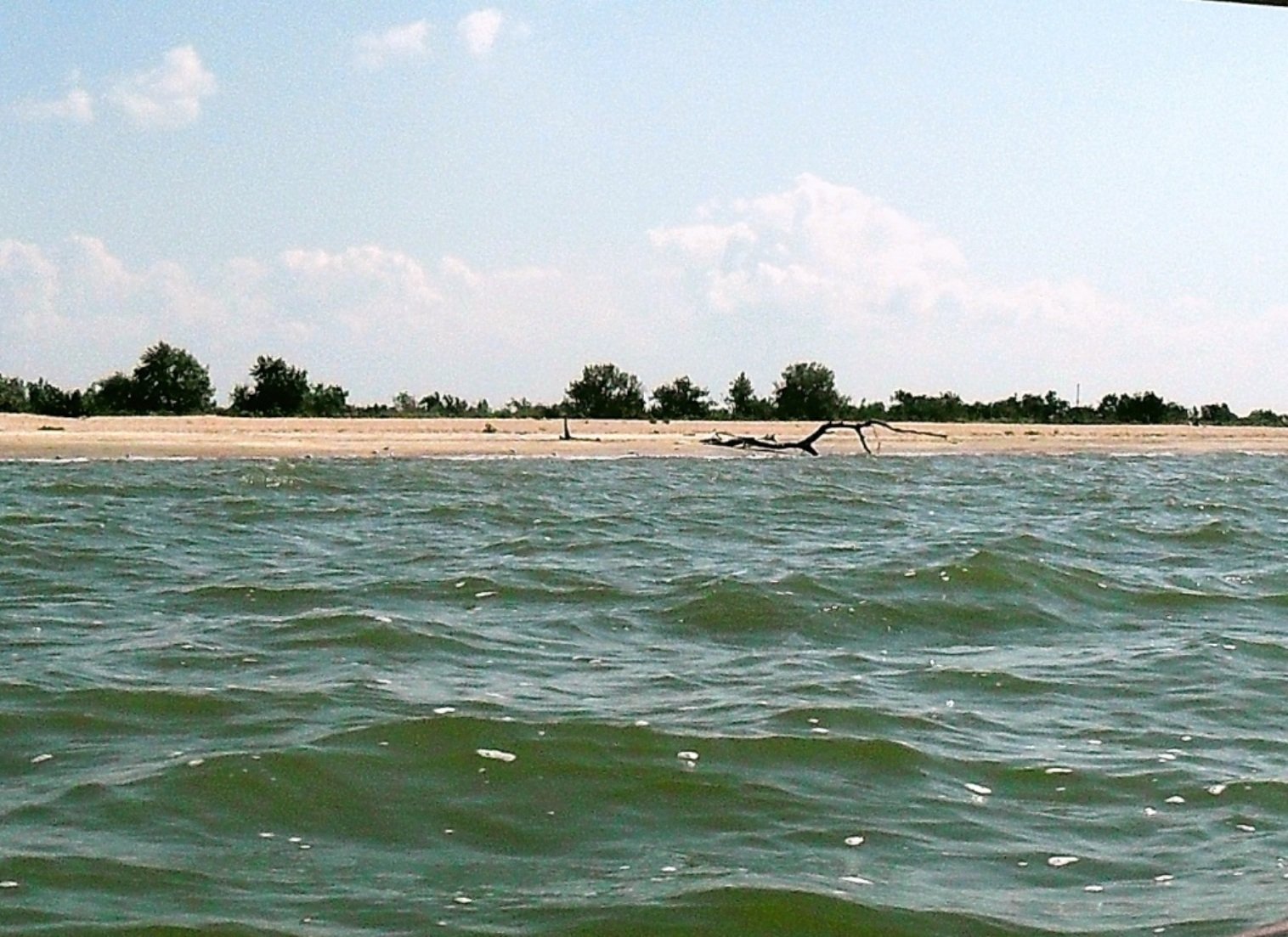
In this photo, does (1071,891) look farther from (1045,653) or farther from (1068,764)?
(1045,653)

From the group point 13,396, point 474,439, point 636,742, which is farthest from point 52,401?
point 636,742

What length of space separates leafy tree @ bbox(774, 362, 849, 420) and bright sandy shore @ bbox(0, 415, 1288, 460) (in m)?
6.43

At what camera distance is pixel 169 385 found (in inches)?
2254

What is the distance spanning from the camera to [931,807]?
6.64 metres

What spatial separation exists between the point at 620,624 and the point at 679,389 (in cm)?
5434

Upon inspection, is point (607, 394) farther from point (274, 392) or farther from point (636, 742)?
point (636, 742)

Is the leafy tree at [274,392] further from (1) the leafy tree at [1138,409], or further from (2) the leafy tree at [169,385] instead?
(1) the leafy tree at [1138,409]

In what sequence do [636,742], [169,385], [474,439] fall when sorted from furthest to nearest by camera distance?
[169,385] < [474,439] < [636,742]

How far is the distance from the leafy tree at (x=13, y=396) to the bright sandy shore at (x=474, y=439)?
7852 millimetres

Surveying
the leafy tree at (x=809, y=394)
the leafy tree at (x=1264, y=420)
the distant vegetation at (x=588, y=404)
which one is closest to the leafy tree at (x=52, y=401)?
the distant vegetation at (x=588, y=404)

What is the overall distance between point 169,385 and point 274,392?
3.88m

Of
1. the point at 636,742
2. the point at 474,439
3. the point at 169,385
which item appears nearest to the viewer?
the point at 636,742

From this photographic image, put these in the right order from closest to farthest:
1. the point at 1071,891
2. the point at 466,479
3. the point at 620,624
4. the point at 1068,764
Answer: the point at 1071,891 → the point at 1068,764 → the point at 620,624 → the point at 466,479

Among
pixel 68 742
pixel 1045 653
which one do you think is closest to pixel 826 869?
pixel 68 742
